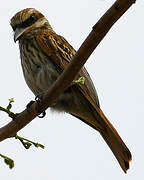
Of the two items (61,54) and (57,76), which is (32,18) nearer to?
(61,54)

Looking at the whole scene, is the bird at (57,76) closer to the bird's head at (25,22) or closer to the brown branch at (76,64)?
the bird's head at (25,22)

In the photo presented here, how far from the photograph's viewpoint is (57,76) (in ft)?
13.1

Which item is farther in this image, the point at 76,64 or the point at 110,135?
the point at 110,135

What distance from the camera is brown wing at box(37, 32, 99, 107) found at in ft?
13.2

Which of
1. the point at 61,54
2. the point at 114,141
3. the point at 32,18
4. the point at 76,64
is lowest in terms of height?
the point at 114,141

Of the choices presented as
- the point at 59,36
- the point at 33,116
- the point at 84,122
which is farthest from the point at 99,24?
the point at 59,36

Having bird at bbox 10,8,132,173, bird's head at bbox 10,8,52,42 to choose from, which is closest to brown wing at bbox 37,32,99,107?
bird at bbox 10,8,132,173

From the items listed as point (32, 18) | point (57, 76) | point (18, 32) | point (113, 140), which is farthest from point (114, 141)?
point (32, 18)

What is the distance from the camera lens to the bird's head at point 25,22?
13.7 ft

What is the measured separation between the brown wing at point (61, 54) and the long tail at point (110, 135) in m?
0.15

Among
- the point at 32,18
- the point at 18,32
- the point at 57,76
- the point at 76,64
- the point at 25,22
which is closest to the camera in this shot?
the point at 76,64

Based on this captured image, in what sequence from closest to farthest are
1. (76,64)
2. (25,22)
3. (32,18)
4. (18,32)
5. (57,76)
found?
(76,64)
(57,76)
(18,32)
(25,22)
(32,18)

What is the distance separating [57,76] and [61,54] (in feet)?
0.87

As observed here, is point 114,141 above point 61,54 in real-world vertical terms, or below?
below
